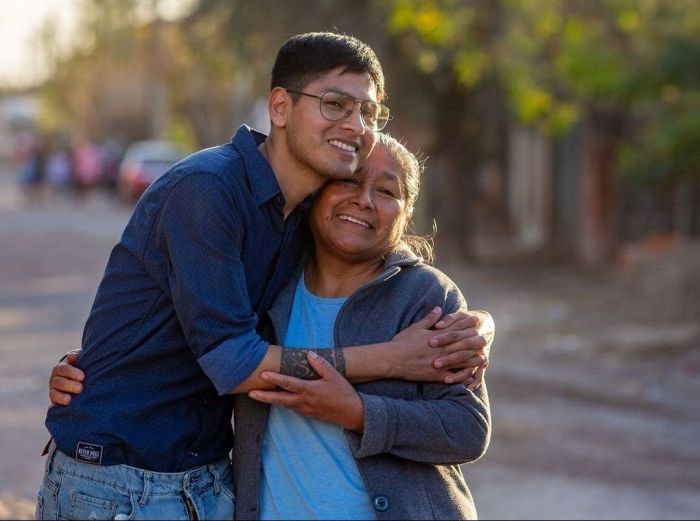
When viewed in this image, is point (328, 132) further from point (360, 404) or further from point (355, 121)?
point (360, 404)

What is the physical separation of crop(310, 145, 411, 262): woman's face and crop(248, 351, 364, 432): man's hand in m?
0.38

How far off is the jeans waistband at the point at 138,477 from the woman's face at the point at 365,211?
0.71 metres

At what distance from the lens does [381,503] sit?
10.3ft

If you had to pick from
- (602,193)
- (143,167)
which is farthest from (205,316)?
(143,167)

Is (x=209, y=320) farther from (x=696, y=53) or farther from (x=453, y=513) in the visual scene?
(x=696, y=53)

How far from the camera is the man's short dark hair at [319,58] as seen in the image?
3.33 metres

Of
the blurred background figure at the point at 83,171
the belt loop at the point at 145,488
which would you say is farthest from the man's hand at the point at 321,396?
the blurred background figure at the point at 83,171

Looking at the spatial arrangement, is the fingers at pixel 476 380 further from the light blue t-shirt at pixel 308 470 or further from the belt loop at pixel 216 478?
the belt loop at pixel 216 478

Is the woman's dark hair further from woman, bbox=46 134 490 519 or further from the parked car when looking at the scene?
the parked car

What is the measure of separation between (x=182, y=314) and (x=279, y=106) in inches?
26.9

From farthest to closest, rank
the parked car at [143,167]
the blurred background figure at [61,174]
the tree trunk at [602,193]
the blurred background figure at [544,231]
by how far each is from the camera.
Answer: the blurred background figure at [61,174] < the parked car at [143,167] < the tree trunk at [602,193] < the blurred background figure at [544,231]

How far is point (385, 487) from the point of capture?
10.3 feet

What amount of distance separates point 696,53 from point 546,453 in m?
4.19

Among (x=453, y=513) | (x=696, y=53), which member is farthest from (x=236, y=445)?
(x=696, y=53)
